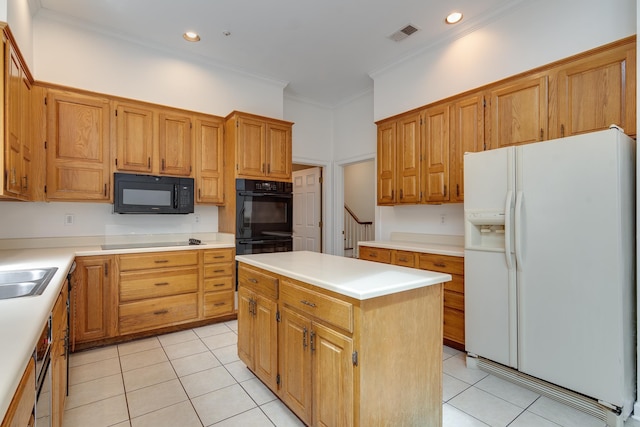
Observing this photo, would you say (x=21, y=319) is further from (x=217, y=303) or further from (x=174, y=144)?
(x=174, y=144)

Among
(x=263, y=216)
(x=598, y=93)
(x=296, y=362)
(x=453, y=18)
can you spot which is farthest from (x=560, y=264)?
(x=263, y=216)

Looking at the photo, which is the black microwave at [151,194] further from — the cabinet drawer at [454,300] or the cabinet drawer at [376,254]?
the cabinet drawer at [454,300]

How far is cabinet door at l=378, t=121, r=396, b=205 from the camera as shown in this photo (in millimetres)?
3914

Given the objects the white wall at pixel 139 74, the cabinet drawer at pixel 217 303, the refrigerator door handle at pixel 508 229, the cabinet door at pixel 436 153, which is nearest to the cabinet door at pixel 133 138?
the white wall at pixel 139 74

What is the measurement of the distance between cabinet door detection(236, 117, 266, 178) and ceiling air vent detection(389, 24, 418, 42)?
5.95ft

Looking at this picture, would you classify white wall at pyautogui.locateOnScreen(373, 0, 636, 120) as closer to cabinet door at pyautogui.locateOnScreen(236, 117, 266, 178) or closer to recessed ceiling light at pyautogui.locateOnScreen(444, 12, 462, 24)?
recessed ceiling light at pyautogui.locateOnScreen(444, 12, 462, 24)

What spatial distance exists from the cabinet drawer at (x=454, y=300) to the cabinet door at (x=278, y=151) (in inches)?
95.0

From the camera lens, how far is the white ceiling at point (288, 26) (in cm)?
301

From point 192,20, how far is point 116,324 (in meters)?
3.10

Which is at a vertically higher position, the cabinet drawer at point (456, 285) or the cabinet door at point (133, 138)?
the cabinet door at point (133, 138)

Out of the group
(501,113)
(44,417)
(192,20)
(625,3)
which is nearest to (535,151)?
(501,113)

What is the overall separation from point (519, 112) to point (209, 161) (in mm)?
3314

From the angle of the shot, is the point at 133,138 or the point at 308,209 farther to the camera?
the point at 308,209

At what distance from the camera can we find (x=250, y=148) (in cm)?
393
